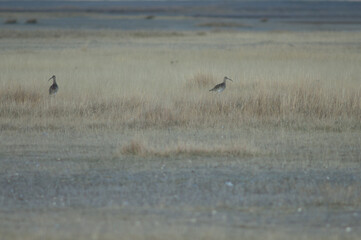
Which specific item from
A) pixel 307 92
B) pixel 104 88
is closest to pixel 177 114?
pixel 307 92

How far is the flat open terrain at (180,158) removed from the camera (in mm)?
6859

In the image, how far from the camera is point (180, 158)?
411 inches

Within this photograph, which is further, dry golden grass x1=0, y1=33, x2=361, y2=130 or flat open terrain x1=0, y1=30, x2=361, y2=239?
dry golden grass x1=0, y1=33, x2=361, y2=130

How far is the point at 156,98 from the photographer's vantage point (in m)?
16.8

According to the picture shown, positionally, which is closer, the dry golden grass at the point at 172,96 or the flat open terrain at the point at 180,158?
the flat open terrain at the point at 180,158

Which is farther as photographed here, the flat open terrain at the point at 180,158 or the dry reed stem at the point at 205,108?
the dry reed stem at the point at 205,108

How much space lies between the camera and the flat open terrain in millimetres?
6859

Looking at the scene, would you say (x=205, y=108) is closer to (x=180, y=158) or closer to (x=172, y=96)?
(x=172, y=96)

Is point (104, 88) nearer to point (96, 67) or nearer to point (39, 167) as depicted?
point (96, 67)

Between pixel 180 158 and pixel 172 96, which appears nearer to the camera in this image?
pixel 180 158

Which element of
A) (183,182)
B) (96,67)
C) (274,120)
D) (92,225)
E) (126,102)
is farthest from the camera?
(96,67)

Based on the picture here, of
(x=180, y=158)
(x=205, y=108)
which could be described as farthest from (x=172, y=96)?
(x=180, y=158)

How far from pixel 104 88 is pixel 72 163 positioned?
9.21 m

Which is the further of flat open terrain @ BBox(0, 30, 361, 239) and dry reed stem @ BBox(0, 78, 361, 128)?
dry reed stem @ BBox(0, 78, 361, 128)
